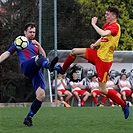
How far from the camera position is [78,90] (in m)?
24.0

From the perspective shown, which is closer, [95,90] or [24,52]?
[24,52]

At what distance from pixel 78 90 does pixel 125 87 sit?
200 centimetres

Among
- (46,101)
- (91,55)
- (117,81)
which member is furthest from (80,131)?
(117,81)

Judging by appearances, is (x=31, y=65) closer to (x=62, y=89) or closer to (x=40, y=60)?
(x=40, y=60)

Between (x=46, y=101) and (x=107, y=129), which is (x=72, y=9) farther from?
(x=107, y=129)

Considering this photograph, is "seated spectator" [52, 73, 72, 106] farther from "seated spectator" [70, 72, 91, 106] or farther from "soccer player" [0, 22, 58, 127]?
"soccer player" [0, 22, 58, 127]

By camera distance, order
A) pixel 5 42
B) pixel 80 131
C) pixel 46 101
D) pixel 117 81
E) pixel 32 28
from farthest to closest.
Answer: pixel 5 42 < pixel 117 81 < pixel 46 101 < pixel 32 28 < pixel 80 131

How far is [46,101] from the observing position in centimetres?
2362

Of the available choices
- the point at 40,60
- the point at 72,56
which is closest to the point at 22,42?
the point at 40,60

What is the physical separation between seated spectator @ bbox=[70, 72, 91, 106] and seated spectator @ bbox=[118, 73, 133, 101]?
1.42 meters

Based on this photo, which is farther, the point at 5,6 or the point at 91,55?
the point at 5,6

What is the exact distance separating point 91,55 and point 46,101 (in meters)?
12.0

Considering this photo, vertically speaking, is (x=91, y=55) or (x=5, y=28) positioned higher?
(x=91, y=55)

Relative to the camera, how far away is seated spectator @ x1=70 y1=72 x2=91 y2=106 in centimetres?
2397
